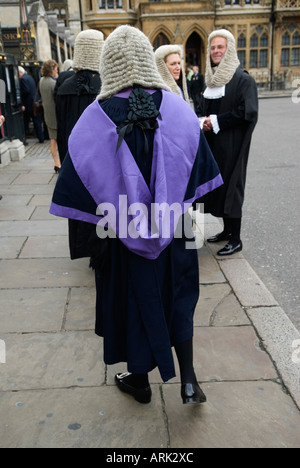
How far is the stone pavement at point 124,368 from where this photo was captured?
2.37 m

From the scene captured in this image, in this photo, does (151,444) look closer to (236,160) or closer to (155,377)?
(155,377)

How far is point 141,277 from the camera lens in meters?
2.27

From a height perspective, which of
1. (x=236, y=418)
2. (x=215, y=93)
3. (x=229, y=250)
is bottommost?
(x=236, y=418)

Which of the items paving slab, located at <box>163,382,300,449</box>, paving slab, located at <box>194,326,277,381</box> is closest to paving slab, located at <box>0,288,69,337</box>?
paving slab, located at <box>194,326,277,381</box>

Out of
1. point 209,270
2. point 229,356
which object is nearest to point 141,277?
point 229,356

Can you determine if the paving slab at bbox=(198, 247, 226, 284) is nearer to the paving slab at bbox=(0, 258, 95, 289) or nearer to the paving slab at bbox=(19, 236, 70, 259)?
the paving slab at bbox=(0, 258, 95, 289)

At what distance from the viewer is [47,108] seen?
8422 millimetres

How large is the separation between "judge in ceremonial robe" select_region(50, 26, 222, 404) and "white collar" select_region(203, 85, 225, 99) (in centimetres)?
221

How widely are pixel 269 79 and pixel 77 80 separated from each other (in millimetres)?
33381

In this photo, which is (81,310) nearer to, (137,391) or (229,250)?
(137,391)

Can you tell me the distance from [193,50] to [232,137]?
36.4 m

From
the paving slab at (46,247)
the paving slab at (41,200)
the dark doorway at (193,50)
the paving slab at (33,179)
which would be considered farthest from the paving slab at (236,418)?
the dark doorway at (193,50)

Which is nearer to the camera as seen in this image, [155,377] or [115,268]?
[115,268]

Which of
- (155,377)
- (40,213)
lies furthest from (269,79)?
(155,377)
